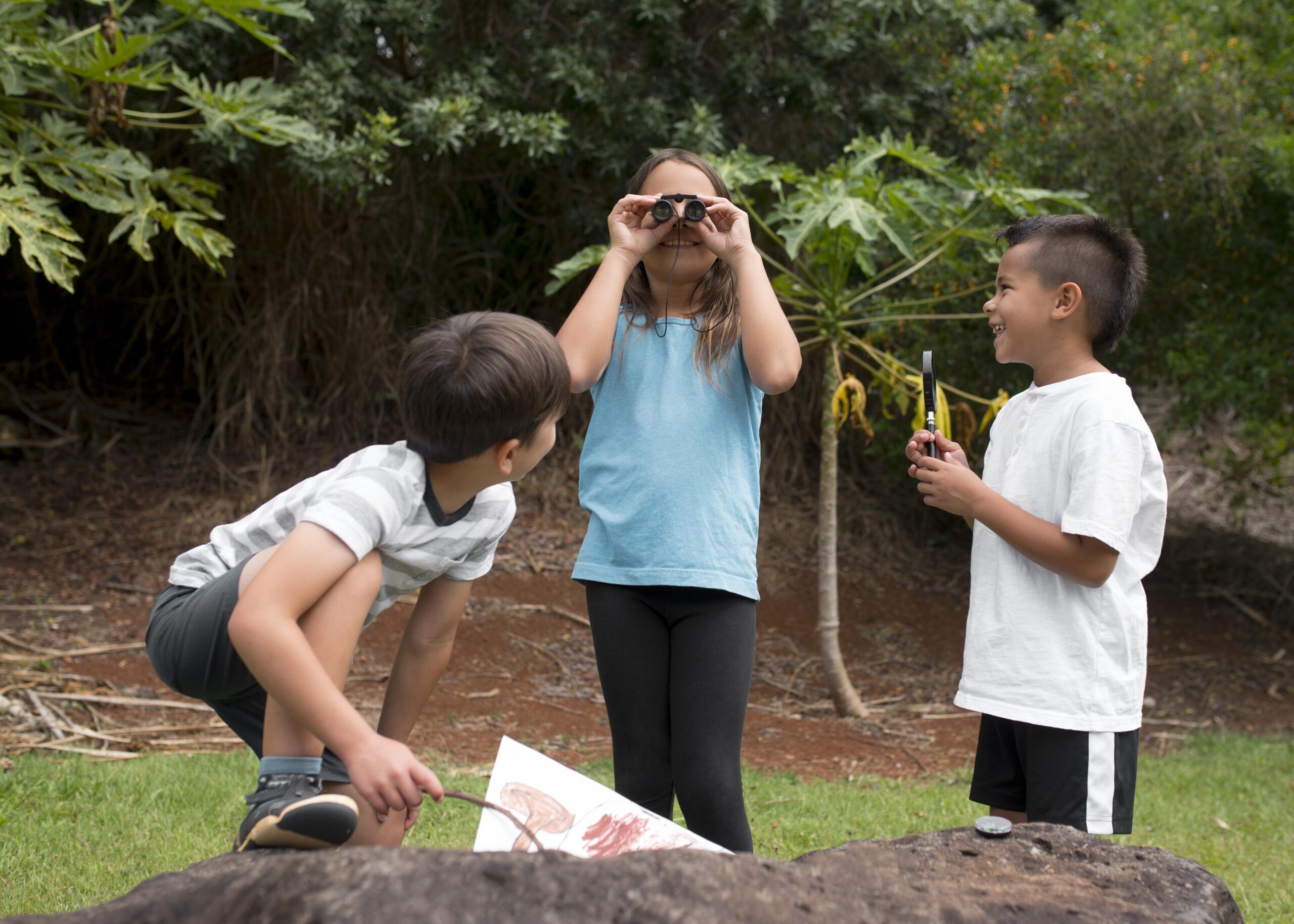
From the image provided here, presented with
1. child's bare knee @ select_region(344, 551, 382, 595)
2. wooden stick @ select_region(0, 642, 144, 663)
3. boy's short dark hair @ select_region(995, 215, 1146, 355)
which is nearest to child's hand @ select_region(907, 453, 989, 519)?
boy's short dark hair @ select_region(995, 215, 1146, 355)

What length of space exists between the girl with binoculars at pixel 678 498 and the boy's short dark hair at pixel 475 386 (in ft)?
1.01

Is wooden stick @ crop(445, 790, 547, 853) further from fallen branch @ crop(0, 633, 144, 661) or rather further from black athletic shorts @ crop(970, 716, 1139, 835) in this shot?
fallen branch @ crop(0, 633, 144, 661)

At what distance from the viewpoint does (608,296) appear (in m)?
2.17

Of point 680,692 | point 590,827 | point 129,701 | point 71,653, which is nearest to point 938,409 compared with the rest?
point 680,692

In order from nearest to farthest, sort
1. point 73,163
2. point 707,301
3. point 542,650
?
point 707,301 < point 73,163 < point 542,650

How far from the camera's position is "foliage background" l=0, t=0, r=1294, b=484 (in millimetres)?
5973

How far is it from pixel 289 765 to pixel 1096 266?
71.6 inches

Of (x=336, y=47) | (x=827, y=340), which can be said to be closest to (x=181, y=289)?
(x=336, y=47)

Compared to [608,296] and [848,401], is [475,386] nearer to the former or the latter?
[608,296]

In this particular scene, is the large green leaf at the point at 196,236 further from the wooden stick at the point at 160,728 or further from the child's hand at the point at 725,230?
the child's hand at the point at 725,230

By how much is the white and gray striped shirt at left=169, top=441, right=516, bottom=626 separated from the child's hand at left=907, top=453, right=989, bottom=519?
33.4 inches

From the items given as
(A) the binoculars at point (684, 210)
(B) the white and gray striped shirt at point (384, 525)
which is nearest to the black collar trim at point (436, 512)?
(B) the white and gray striped shirt at point (384, 525)

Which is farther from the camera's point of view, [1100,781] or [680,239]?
[680,239]

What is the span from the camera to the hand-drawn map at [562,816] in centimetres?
159
